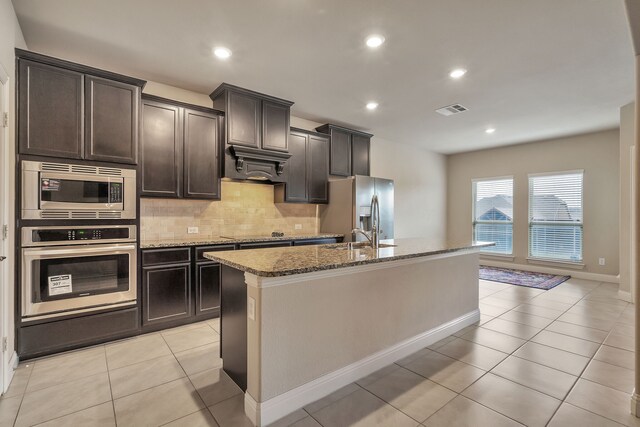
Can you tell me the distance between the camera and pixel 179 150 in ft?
11.4

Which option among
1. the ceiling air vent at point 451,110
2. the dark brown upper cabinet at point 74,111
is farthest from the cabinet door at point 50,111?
the ceiling air vent at point 451,110

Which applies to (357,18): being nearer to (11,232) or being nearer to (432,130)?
(11,232)

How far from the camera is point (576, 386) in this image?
218 cm

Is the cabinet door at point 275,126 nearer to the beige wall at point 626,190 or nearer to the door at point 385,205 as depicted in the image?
the door at point 385,205

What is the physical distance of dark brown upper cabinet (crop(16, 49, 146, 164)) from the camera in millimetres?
2492

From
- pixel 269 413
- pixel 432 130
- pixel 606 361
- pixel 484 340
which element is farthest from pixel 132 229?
pixel 432 130

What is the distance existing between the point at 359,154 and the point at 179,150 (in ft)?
10.1

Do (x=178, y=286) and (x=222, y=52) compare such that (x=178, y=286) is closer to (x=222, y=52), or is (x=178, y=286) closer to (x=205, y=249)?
(x=205, y=249)

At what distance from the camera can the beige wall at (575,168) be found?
5473 millimetres

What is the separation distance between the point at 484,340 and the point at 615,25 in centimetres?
284

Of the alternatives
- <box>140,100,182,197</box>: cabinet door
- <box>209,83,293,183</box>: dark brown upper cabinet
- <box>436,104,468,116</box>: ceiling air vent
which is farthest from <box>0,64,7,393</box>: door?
<box>436,104,468,116</box>: ceiling air vent

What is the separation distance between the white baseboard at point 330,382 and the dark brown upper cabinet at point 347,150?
301 cm

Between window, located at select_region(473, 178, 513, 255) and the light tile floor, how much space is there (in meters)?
3.83

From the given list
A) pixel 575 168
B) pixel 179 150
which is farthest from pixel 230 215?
pixel 575 168
